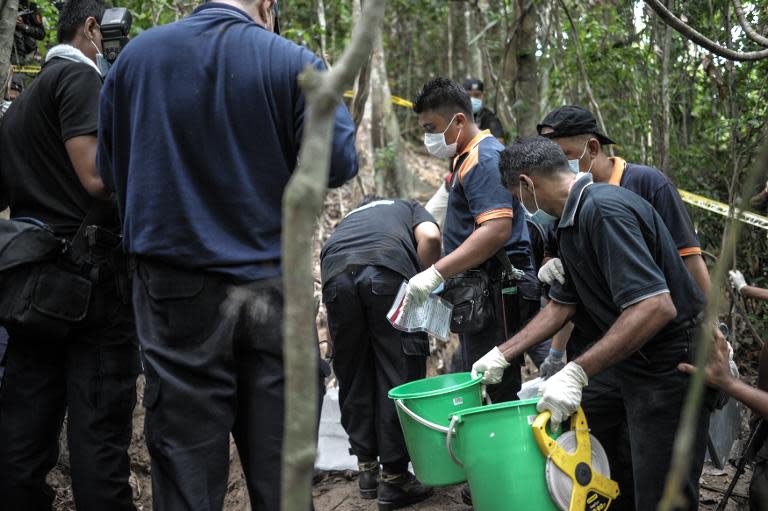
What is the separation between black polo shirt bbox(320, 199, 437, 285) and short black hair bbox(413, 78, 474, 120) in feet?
2.17

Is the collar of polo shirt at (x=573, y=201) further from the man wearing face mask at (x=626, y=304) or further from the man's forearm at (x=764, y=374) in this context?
the man's forearm at (x=764, y=374)

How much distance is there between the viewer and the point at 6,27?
3346 mm

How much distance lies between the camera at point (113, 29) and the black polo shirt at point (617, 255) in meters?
2.01

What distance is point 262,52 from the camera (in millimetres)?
2496

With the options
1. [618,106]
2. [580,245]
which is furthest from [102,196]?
[618,106]

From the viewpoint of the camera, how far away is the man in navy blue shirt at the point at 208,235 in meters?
2.47

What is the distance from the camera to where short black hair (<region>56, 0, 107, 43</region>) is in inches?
136

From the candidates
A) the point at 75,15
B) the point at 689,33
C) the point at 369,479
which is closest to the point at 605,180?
the point at 689,33

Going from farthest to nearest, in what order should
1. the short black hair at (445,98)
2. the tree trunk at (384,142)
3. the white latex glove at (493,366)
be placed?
the tree trunk at (384,142)
the short black hair at (445,98)
the white latex glove at (493,366)

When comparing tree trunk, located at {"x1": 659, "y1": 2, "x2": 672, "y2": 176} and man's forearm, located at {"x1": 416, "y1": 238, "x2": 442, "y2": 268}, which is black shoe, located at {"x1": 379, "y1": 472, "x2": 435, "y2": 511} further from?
tree trunk, located at {"x1": 659, "y1": 2, "x2": 672, "y2": 176}

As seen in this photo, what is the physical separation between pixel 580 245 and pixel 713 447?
70.6 inches

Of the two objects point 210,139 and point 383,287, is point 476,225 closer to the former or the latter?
point 383,287

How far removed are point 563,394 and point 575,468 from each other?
28 cm

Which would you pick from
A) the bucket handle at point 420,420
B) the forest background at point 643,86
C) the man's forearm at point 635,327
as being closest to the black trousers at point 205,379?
the bucket handle at point 420,420
